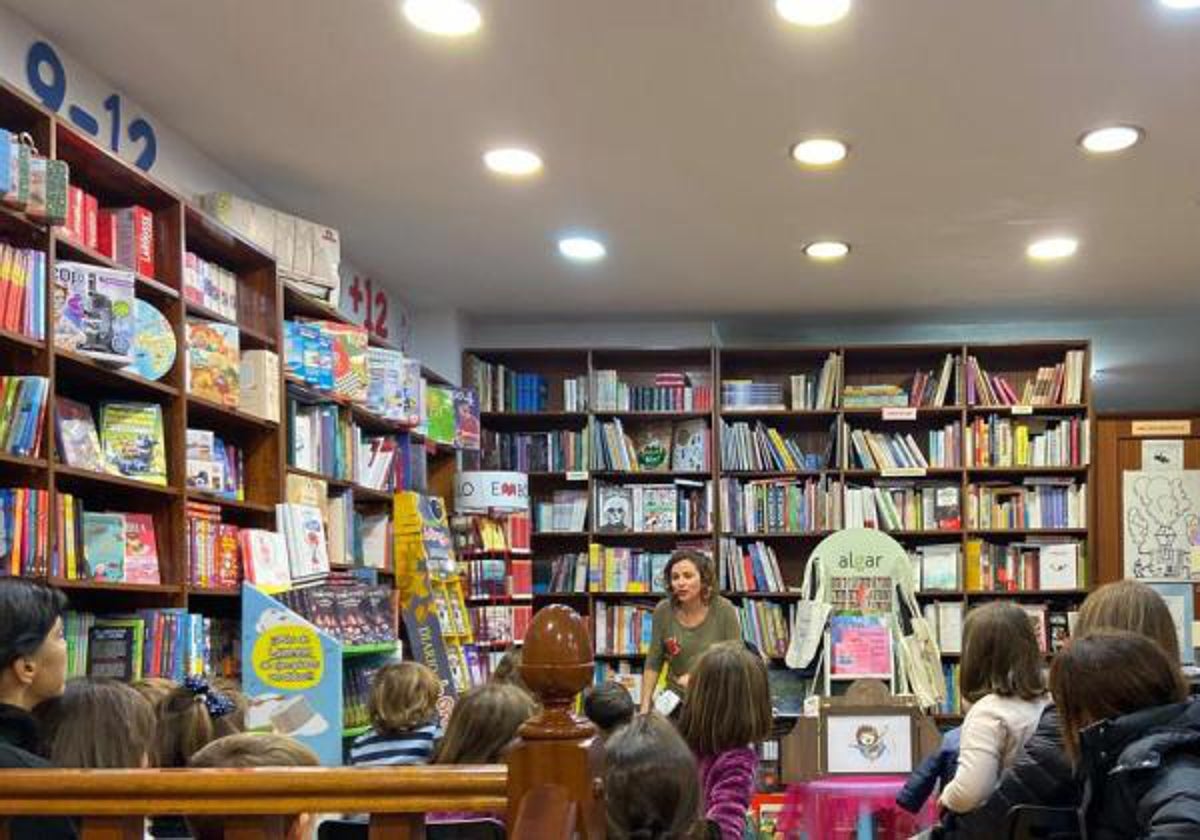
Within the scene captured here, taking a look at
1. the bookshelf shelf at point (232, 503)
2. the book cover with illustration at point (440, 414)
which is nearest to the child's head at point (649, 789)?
the bookshelf shelf at point (232, 503)

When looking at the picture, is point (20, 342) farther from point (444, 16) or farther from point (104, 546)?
point (444, 16)

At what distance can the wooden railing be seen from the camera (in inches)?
51.8

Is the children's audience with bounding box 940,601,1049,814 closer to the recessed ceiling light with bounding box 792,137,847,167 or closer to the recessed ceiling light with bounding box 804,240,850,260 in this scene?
the recessed ceiling light with bounding box 792,137,847,167

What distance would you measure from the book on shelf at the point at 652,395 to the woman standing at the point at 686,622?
2.17 m

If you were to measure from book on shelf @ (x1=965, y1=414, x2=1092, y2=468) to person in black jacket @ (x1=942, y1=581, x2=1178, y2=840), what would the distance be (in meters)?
4.31

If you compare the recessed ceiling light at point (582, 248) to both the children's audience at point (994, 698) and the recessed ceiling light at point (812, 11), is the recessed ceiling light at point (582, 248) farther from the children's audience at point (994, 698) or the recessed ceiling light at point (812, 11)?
the children's audience at point (994, 698)

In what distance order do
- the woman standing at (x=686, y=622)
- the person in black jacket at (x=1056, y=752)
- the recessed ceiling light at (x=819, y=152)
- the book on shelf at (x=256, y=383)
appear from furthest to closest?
the woman standing at (x=686, y=622), the recessed ceiling light at (x=819, y=152), the book on shelf at (x=256, y=383), the person in black jacket at (x=1056, y=752)

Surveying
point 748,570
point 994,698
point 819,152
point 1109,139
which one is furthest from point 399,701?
point 748,570

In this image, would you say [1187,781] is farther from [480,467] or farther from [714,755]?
[480,467]

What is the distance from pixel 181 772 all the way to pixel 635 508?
5.79 m

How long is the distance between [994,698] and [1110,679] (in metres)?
0.87

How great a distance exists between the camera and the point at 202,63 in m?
3.78

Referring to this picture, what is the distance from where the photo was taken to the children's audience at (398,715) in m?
3.08

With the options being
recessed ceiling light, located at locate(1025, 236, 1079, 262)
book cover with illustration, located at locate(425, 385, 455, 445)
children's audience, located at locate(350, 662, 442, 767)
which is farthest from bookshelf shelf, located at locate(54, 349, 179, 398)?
recessed ceiling light, located at locate(1025, 236, 1079, 262)
